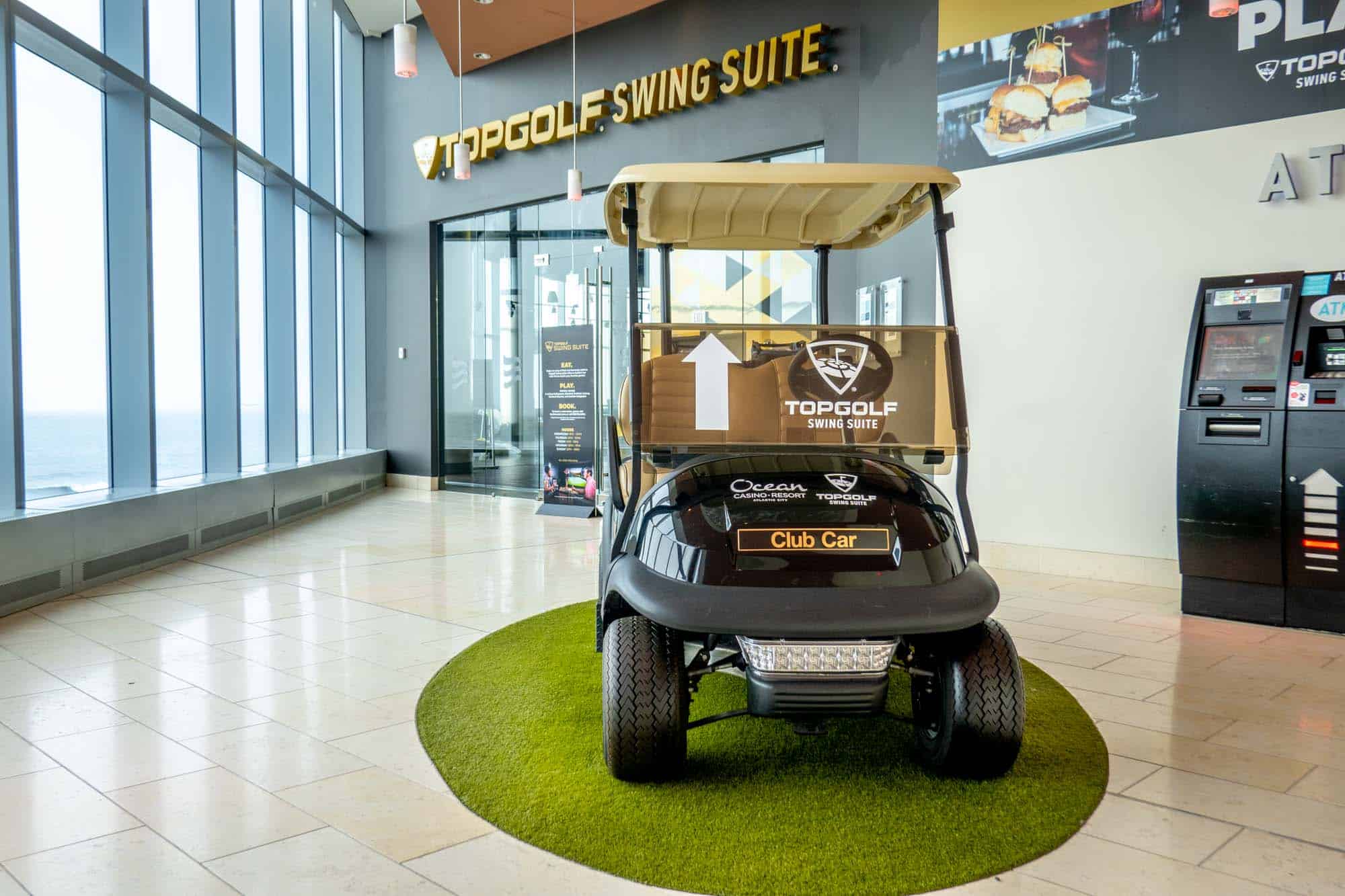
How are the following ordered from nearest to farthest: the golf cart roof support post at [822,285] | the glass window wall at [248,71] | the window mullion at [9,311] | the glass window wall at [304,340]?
1. the golf cart roof support post at [822,285]
2. the window mullion at [9,311]
3. the glass window wall at [248,71]
4. the glass window wall at [304,340]

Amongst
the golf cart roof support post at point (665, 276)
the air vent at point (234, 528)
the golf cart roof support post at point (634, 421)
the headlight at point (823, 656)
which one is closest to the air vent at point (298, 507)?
the air vent at point (234, 528)

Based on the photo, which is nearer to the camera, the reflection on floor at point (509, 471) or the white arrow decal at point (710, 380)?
the white arrow decal at point (710, 380)

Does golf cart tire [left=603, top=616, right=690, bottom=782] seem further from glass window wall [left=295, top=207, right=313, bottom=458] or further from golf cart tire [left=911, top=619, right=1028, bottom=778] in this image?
glass window wall [left=295, top=207, right=313, bottom=458]

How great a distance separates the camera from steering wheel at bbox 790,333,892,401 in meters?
2.57

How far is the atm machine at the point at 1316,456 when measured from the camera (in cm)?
389

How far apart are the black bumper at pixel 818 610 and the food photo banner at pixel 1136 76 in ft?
11.7

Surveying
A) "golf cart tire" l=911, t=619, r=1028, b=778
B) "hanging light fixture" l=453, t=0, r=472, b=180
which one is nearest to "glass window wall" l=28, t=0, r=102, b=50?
"hanging light fixture" l=453, t=0, r=472, b=180

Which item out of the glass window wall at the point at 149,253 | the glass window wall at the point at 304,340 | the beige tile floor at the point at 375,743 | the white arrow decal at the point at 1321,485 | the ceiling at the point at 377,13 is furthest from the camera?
the ceiling at the point at 377,13

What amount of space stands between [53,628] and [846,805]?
141 inches

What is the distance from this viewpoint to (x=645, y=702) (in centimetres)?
220

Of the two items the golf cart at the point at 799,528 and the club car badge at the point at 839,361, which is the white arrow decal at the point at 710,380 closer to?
the golf cart at the point at 799,528

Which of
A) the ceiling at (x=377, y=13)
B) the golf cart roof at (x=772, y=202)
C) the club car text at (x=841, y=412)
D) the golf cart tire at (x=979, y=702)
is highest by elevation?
the ceiling at (x=377, y=13)

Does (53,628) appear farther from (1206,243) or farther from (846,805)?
(1206,243)

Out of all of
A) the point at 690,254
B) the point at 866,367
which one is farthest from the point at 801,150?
the point at 866,367
